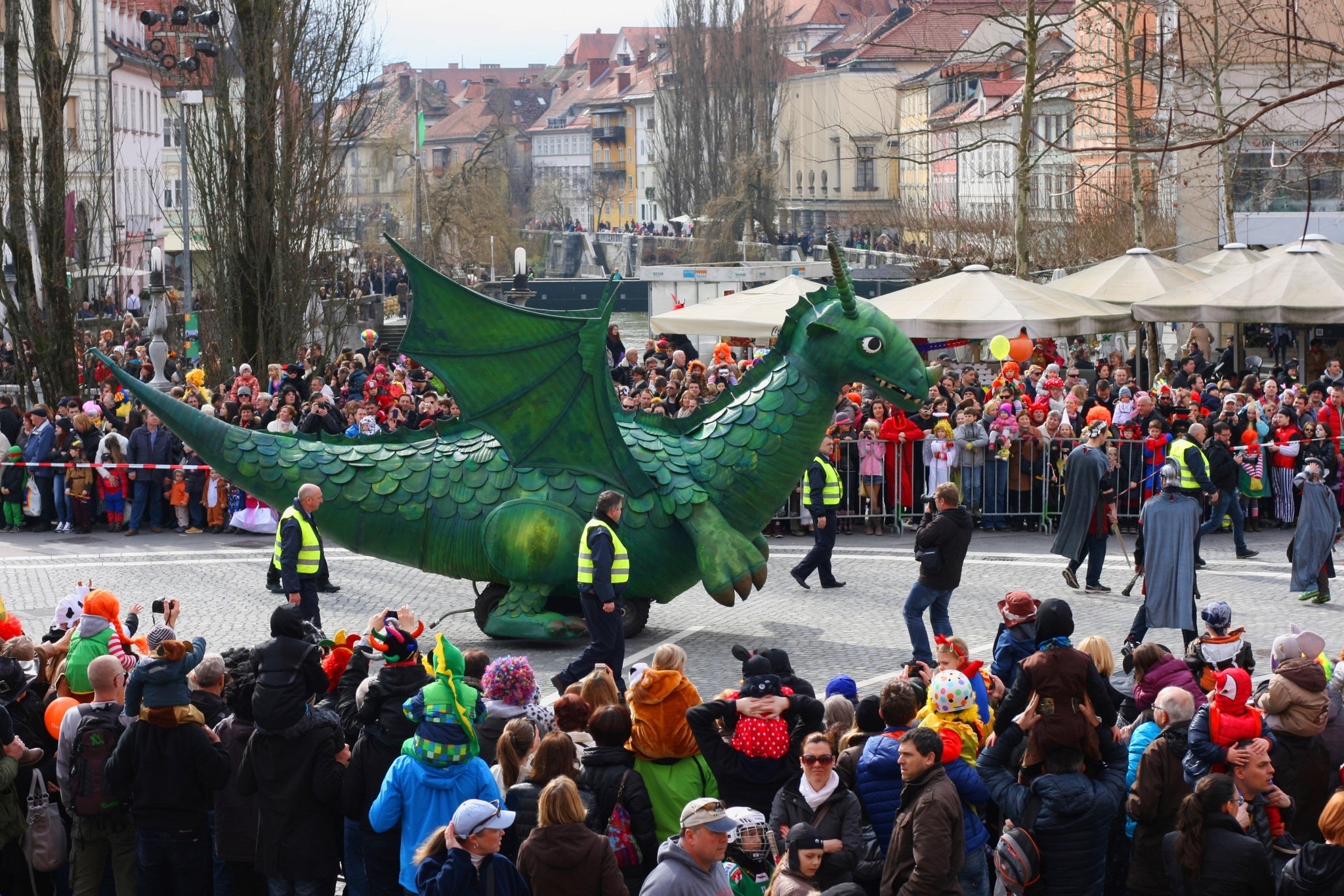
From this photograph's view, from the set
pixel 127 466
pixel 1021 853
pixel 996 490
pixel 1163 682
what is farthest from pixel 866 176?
pixel 1021 853

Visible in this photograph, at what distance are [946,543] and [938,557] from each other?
11 cm

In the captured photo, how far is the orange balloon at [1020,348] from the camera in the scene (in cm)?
2053

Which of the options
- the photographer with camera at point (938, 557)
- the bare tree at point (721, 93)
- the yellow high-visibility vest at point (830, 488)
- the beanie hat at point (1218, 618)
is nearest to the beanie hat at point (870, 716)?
the beanie hat at point (1218, 618)

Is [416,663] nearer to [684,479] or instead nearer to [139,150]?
[684,479]

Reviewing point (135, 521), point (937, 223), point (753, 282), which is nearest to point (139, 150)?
point (753, 282)

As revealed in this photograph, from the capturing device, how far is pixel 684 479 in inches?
472

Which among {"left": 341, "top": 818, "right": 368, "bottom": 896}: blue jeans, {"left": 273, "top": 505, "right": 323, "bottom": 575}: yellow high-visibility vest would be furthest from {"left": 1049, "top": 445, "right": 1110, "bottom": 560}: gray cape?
{"left": 341, "top": 818, "right": 368, "bottom": 896}: blue jeans

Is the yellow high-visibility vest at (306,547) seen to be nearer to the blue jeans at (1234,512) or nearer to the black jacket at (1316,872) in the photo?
the black jacket at (1316,872)

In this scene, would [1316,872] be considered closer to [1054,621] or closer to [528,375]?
[1054,621]

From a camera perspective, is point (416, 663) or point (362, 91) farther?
point (362, 91)

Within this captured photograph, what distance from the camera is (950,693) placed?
6609 mm

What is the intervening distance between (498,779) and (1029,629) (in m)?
3.26

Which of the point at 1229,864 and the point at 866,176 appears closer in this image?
the point at 1229,864

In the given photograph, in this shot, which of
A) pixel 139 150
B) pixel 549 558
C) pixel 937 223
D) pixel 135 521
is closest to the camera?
pixel 549 558
